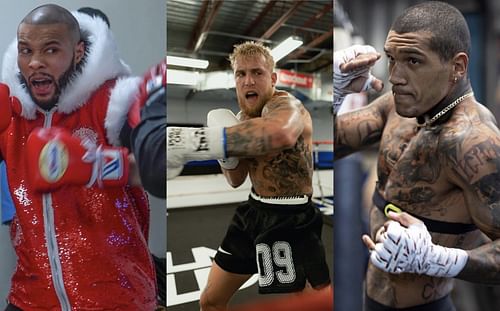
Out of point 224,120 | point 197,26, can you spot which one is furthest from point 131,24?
point 224,120

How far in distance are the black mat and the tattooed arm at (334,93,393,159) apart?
524mm

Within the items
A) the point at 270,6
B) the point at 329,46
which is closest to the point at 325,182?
the point at 329,46

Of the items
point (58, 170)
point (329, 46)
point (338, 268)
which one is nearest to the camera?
point (58, 170)

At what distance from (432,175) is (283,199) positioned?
0.52 m

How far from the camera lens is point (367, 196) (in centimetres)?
135

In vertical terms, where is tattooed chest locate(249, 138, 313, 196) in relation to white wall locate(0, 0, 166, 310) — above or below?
below

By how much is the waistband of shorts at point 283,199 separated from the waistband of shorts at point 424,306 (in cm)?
52

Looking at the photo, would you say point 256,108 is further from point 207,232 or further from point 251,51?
point 207,232

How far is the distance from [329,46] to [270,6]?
25cm

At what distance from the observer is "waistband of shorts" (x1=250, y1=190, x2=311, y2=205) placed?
118 cm

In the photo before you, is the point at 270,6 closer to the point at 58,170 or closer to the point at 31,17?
the point at 31,17

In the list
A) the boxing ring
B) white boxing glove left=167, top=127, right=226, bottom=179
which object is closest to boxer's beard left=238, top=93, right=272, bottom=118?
white boxing glove left=167, top=127, right=226, bottom=179

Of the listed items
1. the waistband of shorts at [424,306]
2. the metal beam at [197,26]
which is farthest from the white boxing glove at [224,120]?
the waistband of shorts at [424,306]

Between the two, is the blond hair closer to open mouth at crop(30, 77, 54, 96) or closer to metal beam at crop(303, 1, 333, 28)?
metal beam at crop(303, 1, 333, 28)
